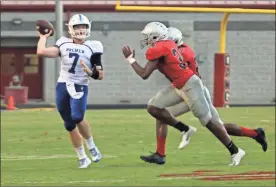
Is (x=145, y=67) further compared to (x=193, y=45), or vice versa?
(x=193, y=45)

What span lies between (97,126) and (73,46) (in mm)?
19690

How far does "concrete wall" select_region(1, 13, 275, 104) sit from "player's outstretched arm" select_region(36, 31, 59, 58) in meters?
33.9

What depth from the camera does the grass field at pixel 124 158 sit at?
1800 centimetres

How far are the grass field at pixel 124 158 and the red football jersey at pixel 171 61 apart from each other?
9571 millimetres

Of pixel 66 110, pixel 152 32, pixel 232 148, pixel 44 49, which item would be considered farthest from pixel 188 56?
pixel 232 148

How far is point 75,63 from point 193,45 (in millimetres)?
34685

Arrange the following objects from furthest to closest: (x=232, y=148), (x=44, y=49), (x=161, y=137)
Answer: (x=161, y=137)
(x=232, y=148)
(x=44, y=49)

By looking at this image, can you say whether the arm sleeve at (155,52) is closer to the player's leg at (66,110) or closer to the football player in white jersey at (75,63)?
the football player in white jersey at (75,63)

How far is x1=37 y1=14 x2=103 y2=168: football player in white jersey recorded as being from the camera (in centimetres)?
721

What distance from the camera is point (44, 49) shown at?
7465 mm

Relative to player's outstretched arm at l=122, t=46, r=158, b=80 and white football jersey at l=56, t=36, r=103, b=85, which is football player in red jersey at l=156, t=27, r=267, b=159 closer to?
player's outstretched arm at l=122, t=46, r=158, b=80

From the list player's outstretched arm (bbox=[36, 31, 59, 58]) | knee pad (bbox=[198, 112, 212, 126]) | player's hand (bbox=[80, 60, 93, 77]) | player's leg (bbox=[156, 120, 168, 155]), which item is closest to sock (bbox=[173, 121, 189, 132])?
player's leg (bbox=[156, 120, 168, 155])

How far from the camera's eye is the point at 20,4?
4159cm

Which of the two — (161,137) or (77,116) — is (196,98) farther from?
(161,137)
